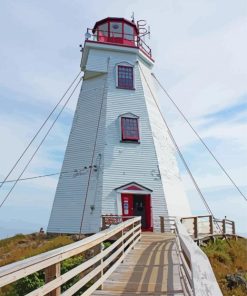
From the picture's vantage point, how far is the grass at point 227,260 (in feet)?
37.0

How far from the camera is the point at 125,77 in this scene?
930 inches

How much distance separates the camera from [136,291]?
6.87m

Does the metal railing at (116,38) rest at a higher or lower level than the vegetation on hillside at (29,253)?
higher

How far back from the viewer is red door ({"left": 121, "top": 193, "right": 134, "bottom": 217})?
20266 mm

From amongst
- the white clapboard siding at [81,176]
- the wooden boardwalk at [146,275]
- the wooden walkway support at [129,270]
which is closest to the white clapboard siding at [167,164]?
the white clapboard siding at [81,176]

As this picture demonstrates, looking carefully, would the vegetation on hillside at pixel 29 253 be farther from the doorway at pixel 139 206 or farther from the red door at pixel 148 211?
the red door at pixel 148 211

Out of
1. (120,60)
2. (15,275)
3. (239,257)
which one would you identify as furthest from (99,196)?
(15,275)

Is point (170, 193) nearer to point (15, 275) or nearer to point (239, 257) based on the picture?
point (239, 257)

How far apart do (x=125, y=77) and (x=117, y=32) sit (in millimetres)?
3433

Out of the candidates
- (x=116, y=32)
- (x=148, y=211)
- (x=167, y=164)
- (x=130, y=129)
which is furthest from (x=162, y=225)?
(x=116, y=32)

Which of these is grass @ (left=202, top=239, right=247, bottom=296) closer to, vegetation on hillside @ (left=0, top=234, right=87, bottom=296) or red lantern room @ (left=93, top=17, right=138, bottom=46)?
vegetation on hillside @ (left=0, top=234, right=87, bottom=296)

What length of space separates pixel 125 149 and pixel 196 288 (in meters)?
18.4

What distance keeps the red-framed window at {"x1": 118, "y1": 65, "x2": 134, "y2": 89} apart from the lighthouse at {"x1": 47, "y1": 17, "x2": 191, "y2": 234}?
62 mm

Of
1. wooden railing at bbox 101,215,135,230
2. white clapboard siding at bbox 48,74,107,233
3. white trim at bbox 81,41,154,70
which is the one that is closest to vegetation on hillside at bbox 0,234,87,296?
white clapboard siding at bbox 48,74,107,233
